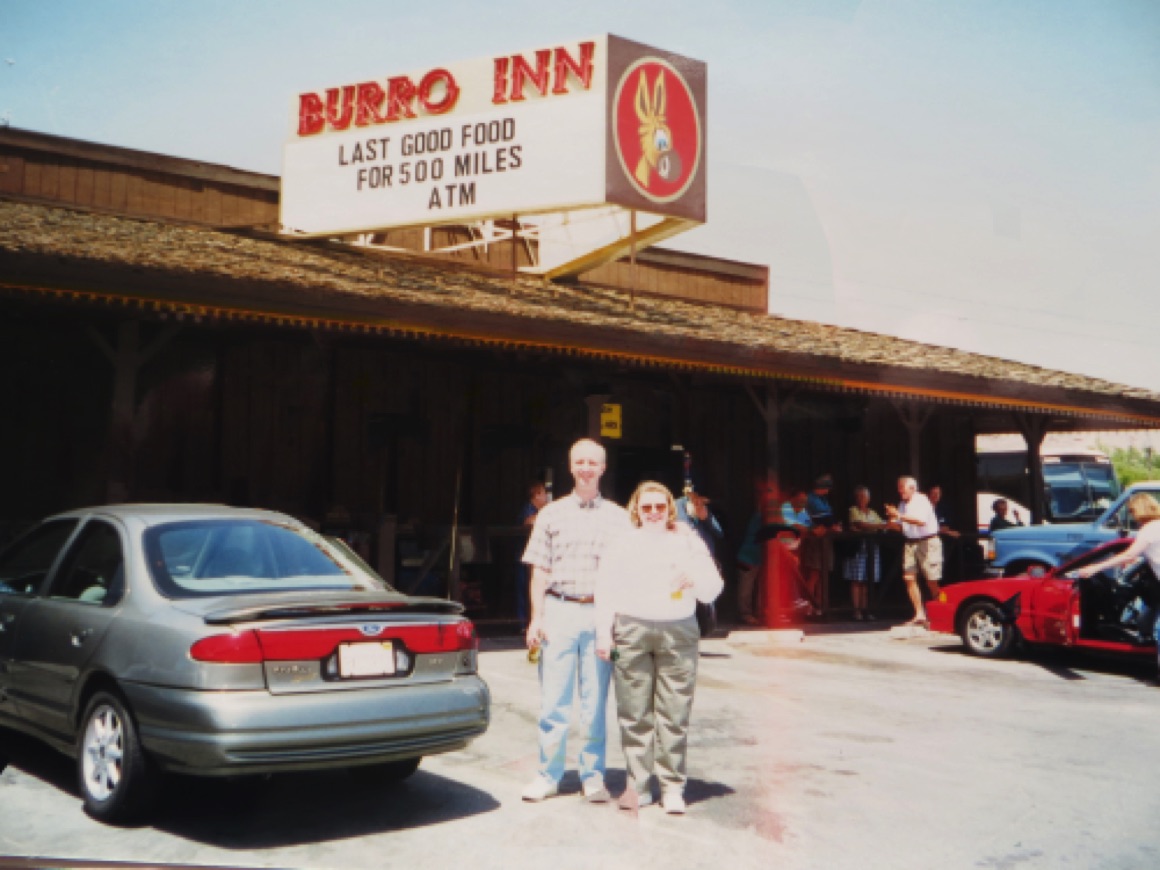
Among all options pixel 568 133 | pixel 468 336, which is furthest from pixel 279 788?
pixel 568 133

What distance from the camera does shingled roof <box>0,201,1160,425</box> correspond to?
9.87 meters

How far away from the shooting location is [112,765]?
5.30 meters

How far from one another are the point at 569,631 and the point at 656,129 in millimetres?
11395

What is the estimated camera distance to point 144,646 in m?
5.19

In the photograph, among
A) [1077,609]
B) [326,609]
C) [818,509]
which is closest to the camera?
[326,609]

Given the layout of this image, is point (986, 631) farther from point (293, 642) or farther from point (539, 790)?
point (293, 642)

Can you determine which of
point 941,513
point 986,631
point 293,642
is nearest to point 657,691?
point 293,642

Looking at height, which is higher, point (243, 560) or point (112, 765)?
point (243, 560)

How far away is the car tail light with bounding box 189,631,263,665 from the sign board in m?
11.1

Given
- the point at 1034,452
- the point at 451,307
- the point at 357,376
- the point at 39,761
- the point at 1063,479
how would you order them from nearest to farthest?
the point at 39,761 → the point at 451,307 → the point at 357,376 → the point at 1034,452 → the point at 1063,479

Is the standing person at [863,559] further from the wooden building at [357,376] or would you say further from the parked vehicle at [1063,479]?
the parked vehicle at [1063,479]

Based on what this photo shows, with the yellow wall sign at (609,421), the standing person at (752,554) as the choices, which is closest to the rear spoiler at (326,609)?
the yellow wall sign at (609,421)

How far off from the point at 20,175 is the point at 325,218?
12.9 ft

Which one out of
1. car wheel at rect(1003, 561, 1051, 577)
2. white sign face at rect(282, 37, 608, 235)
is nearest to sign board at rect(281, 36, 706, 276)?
white sign face at rect(282, 37, 608, 235)
